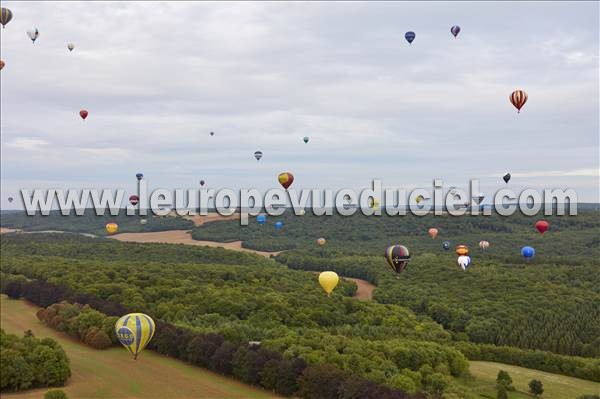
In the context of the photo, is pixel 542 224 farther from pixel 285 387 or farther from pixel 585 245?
pixel 285 387

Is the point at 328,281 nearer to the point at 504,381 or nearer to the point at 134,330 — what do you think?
→ the point at 504,381

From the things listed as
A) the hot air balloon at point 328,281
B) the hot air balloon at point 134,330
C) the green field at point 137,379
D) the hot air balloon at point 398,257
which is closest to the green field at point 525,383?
the hot air balloon at point 398,257

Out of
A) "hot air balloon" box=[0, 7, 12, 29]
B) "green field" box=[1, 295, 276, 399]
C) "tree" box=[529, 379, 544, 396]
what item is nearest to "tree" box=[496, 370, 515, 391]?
"tree" box=[529, 379, 544, 396]

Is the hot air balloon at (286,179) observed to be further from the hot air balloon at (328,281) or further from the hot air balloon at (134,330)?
the hot air balloon at (134,330)

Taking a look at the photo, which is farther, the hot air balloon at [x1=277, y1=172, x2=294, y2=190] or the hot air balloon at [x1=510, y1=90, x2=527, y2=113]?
the hot air balloon at [x1=277, y1=172, x2=294, y2=190]

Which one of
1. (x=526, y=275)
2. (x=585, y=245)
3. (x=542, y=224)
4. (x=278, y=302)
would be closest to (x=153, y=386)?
(x=278, y=302)

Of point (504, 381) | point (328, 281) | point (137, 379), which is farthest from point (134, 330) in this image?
point (328, 281)

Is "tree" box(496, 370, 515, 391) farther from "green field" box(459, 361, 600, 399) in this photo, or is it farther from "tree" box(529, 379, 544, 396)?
"tree" box(529, 379, 544, 396)
